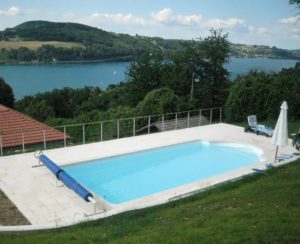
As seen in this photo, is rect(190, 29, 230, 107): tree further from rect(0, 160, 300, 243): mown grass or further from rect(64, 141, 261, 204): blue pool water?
rect(0, 160, 300, 243): mown grass

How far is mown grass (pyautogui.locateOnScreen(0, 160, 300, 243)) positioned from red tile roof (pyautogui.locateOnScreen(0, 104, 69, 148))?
8.06 metres

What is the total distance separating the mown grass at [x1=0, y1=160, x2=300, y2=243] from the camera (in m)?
4.77

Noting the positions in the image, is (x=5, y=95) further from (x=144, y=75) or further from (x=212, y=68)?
(x=212, y=68)

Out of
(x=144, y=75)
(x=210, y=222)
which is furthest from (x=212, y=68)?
(x=210, y=222)

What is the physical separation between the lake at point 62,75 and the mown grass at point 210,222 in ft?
190

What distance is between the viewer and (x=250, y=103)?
61.7ft

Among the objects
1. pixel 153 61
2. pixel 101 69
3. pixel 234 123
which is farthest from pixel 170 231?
pixel 101 69

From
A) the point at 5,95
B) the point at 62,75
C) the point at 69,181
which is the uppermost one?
the point at 69,181

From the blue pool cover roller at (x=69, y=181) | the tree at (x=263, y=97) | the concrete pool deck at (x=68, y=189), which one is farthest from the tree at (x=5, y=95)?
the blue pool cover roller at (x=69, y=181)

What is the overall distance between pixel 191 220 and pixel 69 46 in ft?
289

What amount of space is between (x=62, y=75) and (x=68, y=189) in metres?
74.4

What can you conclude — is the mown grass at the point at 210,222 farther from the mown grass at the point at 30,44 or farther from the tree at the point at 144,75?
the mown grass at the point at 30,44

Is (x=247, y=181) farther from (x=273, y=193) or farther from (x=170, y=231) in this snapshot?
(x=170, y=231)

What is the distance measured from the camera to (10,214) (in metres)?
7.64
